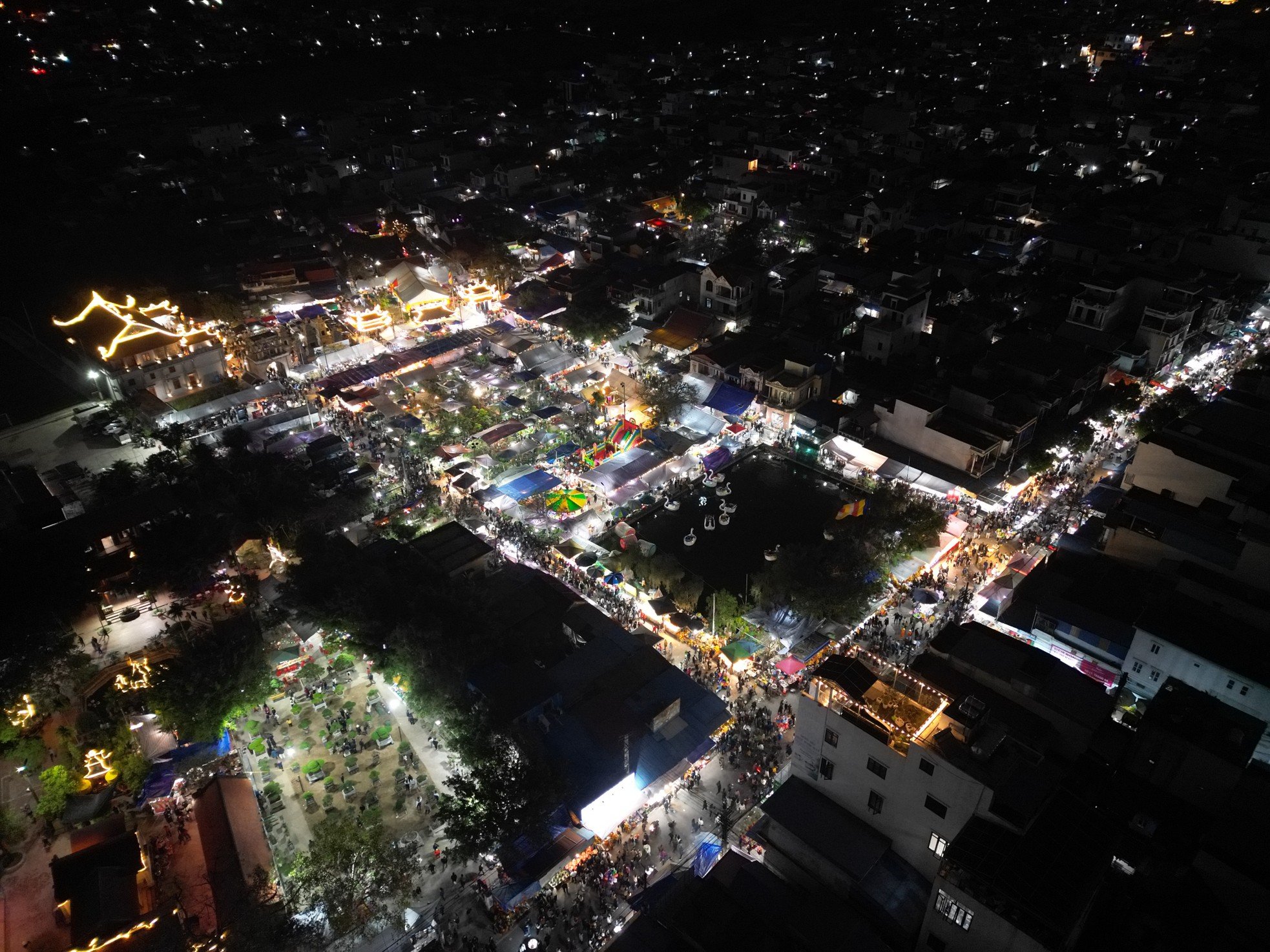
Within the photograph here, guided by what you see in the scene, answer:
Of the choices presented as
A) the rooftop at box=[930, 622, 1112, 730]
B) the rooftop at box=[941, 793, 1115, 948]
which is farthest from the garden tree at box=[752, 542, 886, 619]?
the rooftop at box=[941, 793, 1115, 948]

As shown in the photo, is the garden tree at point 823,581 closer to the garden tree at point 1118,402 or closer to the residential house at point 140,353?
the garden tree at point 1118,402

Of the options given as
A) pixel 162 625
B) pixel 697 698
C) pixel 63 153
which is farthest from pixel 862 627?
pixel 63 153

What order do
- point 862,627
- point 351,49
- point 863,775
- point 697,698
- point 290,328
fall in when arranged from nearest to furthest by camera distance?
point 863,775, point 697,698, point 862,627, point 290,328, point 351,49

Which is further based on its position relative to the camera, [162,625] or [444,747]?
[162,625]

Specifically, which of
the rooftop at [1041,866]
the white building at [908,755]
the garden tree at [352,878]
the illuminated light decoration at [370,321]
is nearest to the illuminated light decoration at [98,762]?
the garden tree at [352,878]

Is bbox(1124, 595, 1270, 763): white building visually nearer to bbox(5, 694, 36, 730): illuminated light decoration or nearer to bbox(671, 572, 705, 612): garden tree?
bbox(671, 572, 705, 612): garden tree

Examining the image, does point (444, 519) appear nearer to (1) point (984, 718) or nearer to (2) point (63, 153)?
(1) point (984, 718)
